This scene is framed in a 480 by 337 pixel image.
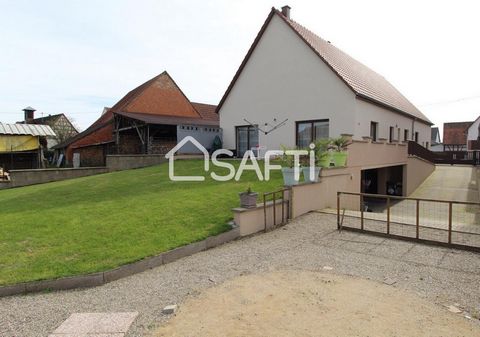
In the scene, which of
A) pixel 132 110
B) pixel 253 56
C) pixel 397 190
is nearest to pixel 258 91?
pixel 253 56

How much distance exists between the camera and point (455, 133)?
5444 cm

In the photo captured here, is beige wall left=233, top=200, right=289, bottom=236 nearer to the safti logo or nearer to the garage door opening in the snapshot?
the safti logo

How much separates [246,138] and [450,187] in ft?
47.9

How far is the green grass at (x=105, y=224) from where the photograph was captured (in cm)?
554

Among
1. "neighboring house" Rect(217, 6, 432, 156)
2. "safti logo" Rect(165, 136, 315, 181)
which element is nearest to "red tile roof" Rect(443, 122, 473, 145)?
"neighboring house" Rect(217, 6, 432, 156)

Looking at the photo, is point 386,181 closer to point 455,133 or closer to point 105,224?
point 105,224

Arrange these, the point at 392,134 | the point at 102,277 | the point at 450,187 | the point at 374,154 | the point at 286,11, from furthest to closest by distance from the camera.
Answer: the point at 450,187, the point at 392,134, the point at 286,11, the point at 374,154, the point at 102,277

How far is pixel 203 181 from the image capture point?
A: 1268cm

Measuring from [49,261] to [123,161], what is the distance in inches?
604

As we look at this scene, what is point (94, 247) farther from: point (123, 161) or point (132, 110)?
point (132, 110)

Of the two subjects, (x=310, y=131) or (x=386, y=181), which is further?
(x=386, y=181)

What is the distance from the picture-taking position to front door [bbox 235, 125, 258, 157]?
19672mm

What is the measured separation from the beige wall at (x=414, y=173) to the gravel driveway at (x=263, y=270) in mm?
14162

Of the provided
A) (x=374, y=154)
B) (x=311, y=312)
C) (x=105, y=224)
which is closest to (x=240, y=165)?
(x=374, y=154)
